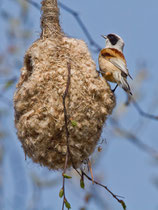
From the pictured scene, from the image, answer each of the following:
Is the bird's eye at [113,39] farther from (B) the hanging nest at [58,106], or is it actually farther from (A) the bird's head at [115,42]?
(B) the hanging nest at [58,106]

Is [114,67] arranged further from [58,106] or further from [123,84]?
[58,106]

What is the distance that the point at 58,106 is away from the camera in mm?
3156

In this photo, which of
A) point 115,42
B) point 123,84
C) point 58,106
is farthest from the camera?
point 115,42

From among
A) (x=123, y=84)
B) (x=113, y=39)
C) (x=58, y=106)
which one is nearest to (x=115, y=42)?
(x=113, y=39)

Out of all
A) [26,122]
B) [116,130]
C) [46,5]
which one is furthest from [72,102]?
[116,130]

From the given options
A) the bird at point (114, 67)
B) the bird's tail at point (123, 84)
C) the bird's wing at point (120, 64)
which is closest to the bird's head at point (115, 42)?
the bird at point (114, 67)

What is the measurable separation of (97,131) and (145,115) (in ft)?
2.74

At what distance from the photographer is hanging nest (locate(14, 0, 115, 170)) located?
3150mm

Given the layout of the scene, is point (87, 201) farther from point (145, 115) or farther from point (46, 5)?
point (46, 5)

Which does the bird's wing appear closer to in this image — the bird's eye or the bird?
the bird

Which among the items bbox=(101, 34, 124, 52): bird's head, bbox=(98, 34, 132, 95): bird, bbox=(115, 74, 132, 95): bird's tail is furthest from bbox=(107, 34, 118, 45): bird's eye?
bbox=(115, 74, 132, 95): bird's tail

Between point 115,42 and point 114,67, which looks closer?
point 114,67

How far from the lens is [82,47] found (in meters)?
3.74

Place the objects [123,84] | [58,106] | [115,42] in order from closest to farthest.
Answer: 1. [58,106]
2. [123,84]
3. [115,42]
